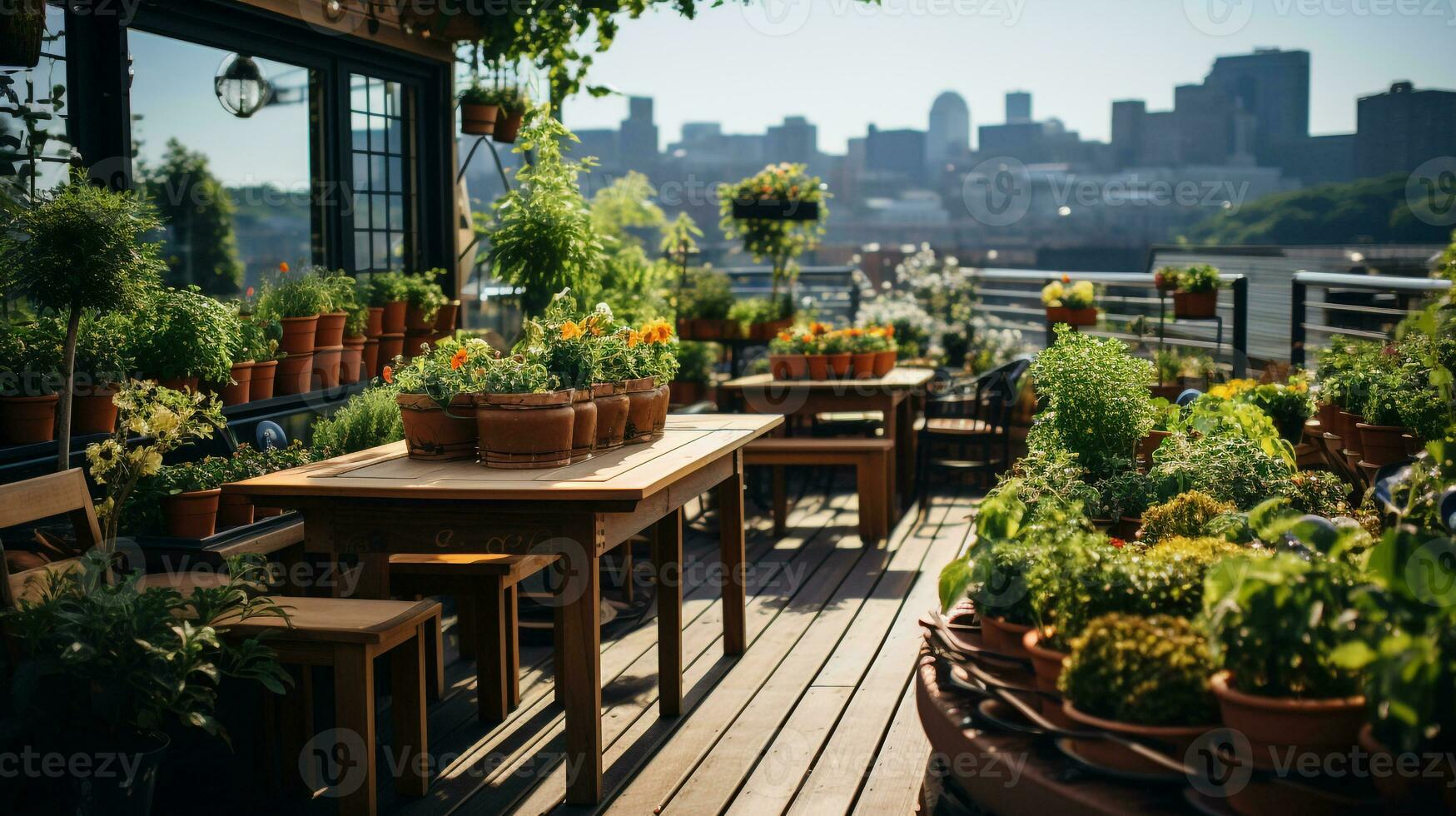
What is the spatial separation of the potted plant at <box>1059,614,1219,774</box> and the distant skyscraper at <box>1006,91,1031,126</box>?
58273 mm

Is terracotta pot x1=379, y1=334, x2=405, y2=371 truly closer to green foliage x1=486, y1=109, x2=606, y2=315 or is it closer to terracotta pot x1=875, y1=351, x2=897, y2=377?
green foliage x1=486, y1=109, x2=606, y2=315

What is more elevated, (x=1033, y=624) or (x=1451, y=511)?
(x=1451, y=511)

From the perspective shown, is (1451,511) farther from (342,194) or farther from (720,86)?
(720,86)

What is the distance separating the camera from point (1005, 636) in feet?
6.80

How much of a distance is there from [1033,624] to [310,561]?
2.58 m

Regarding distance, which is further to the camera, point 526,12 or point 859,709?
point 526,12

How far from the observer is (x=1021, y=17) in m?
5.76

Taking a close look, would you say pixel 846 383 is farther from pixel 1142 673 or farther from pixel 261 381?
pixel 1142 673

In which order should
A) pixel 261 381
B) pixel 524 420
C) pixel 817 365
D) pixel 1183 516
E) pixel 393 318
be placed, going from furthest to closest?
pixel 817 365, pixel 393 318, pixel 261 381, pixel 524 420, pixel 1183 516

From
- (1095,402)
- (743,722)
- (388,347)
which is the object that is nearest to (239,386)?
(388,347)

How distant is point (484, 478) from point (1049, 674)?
154 cm

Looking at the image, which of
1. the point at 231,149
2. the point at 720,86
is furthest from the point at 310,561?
the point at 720,86

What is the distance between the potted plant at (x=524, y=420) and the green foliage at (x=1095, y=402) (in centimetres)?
140

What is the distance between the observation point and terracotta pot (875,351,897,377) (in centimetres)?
681
